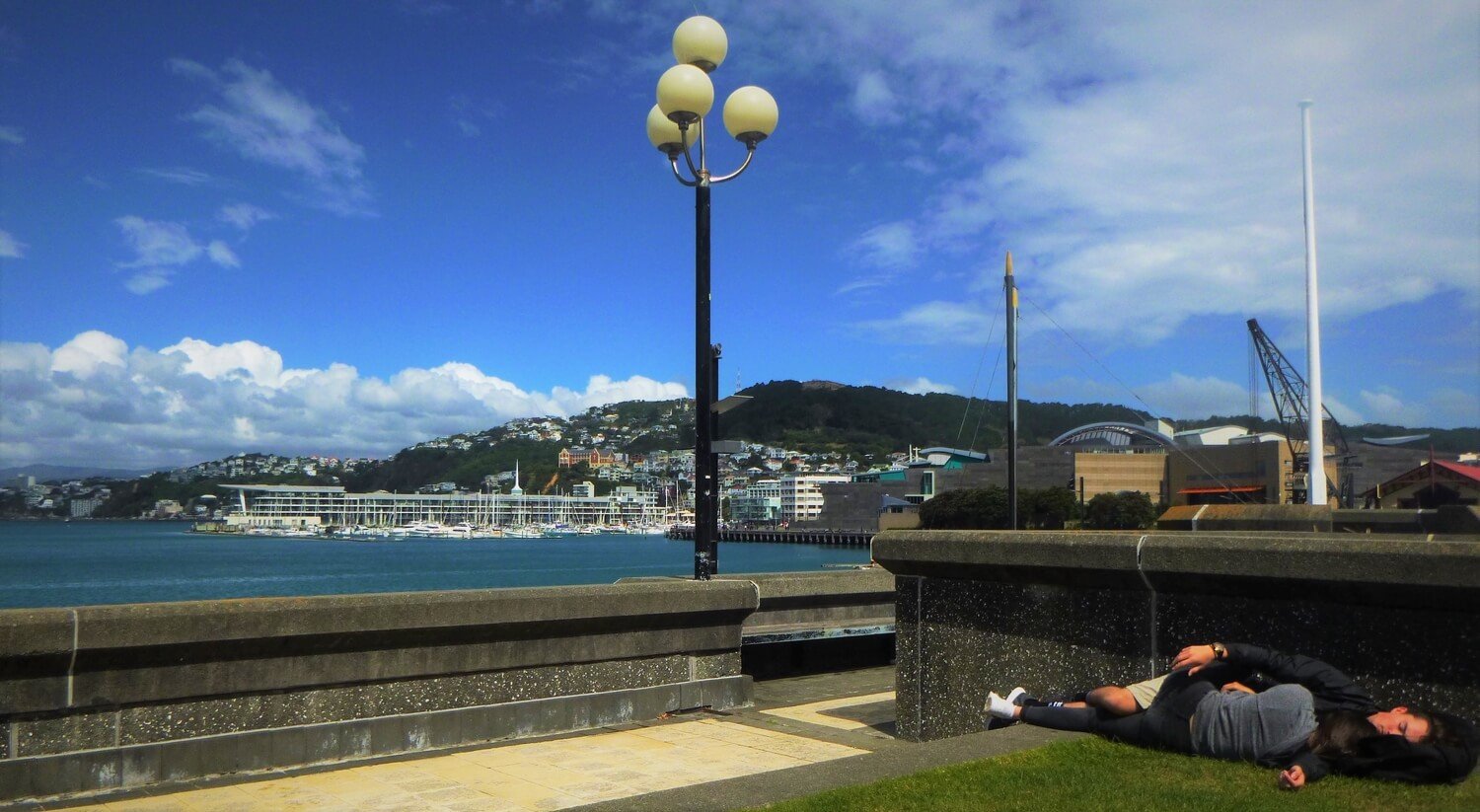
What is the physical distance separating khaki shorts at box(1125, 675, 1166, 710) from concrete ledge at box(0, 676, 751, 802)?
12.0 feet

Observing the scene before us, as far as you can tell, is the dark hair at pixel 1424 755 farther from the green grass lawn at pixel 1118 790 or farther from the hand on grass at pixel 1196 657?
the hand on grass at pixel 1196 657

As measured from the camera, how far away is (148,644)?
5.76 metres

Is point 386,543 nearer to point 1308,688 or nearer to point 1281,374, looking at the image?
point 1281,374

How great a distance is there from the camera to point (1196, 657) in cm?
478

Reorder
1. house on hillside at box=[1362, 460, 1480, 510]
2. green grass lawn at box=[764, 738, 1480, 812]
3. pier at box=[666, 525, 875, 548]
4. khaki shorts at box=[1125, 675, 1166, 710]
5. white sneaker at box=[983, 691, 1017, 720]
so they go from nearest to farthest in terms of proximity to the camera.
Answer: green grass lawn at box=[764, 738, 1480, 812]
khaki shorts at box=[1125, 675, 1166, 710]
white sneaker at box=[983, 691, 1017, 720]
house on hillside at box=[1362, 460, 1480, 510]
pier at box=[666, 525, 875, 548]

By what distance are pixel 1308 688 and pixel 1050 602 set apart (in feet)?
5.73

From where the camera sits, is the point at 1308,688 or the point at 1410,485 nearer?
the point at 1308,688

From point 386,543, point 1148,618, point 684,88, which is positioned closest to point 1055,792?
point 1148,618

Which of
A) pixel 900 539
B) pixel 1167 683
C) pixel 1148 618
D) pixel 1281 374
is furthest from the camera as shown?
pixel 1281 374

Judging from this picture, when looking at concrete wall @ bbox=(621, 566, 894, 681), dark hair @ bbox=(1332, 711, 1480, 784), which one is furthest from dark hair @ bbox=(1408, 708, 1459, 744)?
concrete wall @ bbox=(621, 566, 894, 681)

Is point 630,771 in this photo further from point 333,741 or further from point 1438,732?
point 1438,732

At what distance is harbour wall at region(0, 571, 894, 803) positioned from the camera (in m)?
5.53

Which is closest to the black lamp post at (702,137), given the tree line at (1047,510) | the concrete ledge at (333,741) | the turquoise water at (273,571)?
the concrete ledge at (333,741)

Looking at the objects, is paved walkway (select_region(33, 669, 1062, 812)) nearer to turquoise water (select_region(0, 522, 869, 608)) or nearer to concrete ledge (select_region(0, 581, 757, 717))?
concrete ledge (select_region(0, 581, 757, 717))
